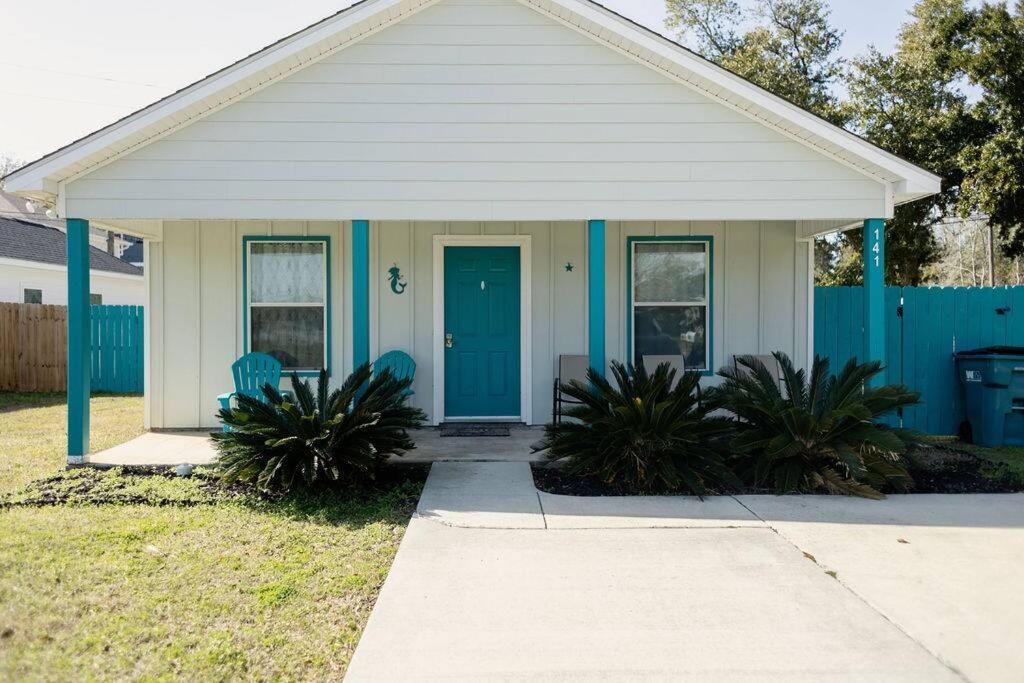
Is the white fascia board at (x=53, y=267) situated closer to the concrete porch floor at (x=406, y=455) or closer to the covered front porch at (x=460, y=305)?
the covered front porch at (x=460, y=305)

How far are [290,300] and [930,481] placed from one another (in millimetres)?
6637

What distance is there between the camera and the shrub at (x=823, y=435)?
5871 mm

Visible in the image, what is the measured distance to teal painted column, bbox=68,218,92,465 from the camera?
21.7 feet

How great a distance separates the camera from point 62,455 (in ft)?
24.2

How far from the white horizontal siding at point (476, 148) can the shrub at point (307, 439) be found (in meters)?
1.77

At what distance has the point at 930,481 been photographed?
6312mm

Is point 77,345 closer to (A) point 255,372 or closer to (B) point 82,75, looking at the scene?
(A) point 255,372

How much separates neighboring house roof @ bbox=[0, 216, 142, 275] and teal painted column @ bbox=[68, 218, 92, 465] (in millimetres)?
11126

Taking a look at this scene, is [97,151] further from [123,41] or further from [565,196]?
[123,41]

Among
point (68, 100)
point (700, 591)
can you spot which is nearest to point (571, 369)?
point (700, 591)

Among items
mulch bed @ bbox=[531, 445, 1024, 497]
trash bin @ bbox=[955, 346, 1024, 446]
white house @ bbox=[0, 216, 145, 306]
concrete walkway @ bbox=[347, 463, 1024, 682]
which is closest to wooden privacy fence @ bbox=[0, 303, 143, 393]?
white house @ bbox=[0, 216, 145, 306]

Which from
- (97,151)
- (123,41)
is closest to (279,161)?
(97,151)

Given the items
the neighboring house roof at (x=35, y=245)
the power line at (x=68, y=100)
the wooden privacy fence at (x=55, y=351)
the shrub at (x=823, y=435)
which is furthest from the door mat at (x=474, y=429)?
the power line at (x=68, y=100)

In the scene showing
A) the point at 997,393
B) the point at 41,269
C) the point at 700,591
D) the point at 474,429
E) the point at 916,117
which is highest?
the point at 916,117
